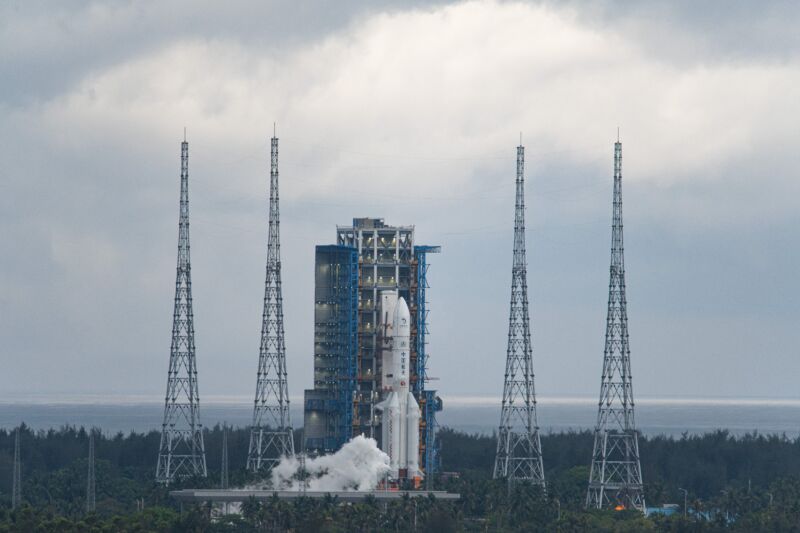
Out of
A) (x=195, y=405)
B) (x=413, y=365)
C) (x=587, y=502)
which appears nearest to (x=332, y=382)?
(x=413, y=365)

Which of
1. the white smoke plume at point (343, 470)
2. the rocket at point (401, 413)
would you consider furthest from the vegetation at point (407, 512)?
the white smoke plume at point (343, 470)

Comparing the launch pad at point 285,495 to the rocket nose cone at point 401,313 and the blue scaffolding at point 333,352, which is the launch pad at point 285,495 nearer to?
the rocket nose cone at point 401,313

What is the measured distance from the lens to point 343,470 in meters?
136

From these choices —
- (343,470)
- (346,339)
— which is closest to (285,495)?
(343,470)

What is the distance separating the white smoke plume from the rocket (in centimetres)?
413

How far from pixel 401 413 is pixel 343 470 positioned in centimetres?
960

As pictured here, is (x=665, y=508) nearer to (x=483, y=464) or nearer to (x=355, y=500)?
(x=355, y=500)

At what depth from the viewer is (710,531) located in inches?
4798

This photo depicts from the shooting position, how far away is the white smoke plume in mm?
135125

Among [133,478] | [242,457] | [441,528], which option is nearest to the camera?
[441,528]

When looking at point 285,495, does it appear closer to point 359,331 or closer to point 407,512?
point 407,512

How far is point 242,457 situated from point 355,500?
217 ft

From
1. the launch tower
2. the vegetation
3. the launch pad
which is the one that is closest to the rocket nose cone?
the launch tower

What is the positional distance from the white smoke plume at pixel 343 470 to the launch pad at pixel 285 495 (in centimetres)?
313
